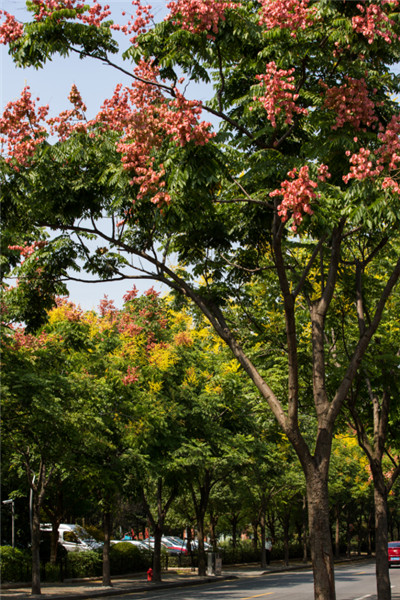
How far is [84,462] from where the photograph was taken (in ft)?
68.9

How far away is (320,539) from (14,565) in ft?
62.7

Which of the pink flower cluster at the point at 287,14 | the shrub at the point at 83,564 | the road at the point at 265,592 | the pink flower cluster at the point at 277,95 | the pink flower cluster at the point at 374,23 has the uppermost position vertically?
the pink flower cluster at the point at 287,14

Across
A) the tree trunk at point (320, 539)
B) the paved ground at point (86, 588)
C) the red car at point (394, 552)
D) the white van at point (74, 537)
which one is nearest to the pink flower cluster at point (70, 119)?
the tree trunk at point (320, 539)

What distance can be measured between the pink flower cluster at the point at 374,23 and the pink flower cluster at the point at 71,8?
3.39m

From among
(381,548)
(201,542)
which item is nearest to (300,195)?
(381,548)

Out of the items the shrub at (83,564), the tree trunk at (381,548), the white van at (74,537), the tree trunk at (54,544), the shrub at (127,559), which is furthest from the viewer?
the white van at (74,537)

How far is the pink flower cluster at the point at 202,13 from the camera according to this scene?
8211 mm

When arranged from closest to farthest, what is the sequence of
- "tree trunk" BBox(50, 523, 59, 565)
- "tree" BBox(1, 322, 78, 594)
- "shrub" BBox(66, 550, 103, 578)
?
"tree" BBox(1, 322, 78, 594) < "tree trunk" BBox(50, 523, 59, 565) < "shrub" BBox(66, 550, 103, 578)

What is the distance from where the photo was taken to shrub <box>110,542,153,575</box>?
32.5m

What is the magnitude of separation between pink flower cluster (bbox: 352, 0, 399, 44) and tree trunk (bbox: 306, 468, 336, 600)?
5.80 meters

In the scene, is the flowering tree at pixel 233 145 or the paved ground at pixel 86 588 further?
the paved ground at pixel 86 588

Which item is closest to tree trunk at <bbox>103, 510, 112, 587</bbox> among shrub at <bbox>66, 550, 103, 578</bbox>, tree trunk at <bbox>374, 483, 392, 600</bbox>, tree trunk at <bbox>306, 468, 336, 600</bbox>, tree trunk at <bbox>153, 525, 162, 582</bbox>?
tree trunk at <bbox>153, 525, 162, 582</bbox>

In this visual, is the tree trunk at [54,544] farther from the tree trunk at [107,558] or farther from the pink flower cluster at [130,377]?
the pink flower cluster at [130,377]

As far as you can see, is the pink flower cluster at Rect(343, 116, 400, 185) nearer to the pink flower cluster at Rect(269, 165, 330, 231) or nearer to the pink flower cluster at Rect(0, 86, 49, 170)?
the pink flower cluster at Rect(269, 165, 330, 231)
